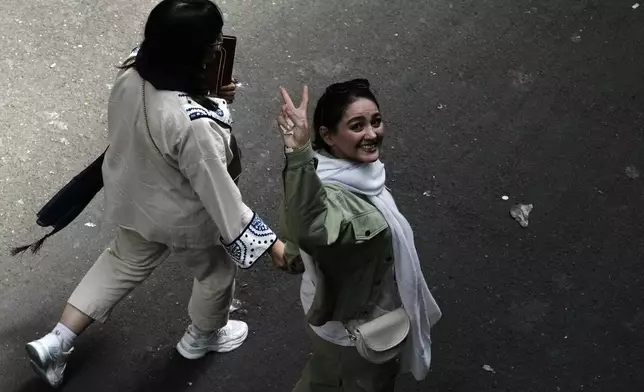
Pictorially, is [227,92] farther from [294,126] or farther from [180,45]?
[294,126]

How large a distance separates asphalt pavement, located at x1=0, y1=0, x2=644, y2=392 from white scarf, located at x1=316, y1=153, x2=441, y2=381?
885 millimetres

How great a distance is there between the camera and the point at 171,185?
9.65 feet

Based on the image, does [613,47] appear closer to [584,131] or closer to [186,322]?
[584,131]

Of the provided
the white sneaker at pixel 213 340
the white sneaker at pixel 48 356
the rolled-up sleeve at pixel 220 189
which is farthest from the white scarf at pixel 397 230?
the white sneaker at pixel 48 356

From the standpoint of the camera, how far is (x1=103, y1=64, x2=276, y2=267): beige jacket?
2734mm

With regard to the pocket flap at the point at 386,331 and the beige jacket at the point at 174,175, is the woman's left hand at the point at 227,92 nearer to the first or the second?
the beige jacket at the point at 174,175

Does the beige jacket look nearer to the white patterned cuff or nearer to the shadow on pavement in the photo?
the white patterned cuff

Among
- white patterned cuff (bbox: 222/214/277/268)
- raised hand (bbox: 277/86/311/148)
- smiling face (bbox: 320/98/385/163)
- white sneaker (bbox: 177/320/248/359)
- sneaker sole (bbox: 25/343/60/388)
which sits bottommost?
white sneaker (bbox: 177/320/248/359)

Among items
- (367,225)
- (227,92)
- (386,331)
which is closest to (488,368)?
(386,331)

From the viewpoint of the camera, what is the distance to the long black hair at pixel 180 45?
103 inches

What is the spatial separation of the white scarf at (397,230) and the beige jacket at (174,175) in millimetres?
387

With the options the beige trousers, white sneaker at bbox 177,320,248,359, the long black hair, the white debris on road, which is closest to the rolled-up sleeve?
the long black hair

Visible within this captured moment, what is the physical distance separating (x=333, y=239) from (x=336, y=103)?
0.48 meters

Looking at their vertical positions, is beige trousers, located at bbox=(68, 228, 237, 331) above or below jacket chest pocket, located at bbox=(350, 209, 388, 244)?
below
